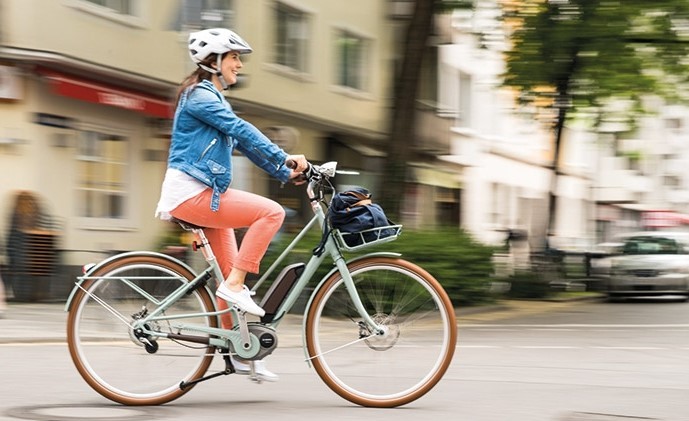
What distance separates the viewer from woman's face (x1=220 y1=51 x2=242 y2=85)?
19.3 ft

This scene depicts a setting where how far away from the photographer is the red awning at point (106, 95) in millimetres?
17609

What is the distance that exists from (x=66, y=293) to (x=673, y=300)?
561 inches

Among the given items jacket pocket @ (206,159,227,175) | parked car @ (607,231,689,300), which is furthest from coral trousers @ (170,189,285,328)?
parked car @ (607,231,689,300)

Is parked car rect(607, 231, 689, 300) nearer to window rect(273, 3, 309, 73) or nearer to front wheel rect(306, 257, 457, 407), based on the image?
window rect(273, 3, 309, 73)

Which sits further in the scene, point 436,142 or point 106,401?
point 436,142

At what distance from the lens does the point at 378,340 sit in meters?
5.93

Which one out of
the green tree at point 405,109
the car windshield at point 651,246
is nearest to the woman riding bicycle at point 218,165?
the green tree at point 405,109

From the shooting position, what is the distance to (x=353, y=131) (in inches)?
1117

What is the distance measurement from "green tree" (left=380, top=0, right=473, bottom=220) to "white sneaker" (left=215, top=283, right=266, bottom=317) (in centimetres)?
1206

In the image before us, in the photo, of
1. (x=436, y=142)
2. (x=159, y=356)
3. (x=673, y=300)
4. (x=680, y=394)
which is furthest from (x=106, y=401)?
(x=436, y=142)

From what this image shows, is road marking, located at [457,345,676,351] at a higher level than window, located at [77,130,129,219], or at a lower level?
lower

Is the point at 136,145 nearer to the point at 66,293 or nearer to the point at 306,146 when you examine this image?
the point at 66,293

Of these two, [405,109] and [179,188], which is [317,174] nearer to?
[179,188]

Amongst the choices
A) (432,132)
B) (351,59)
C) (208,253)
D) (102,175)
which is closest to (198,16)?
(102,175)
